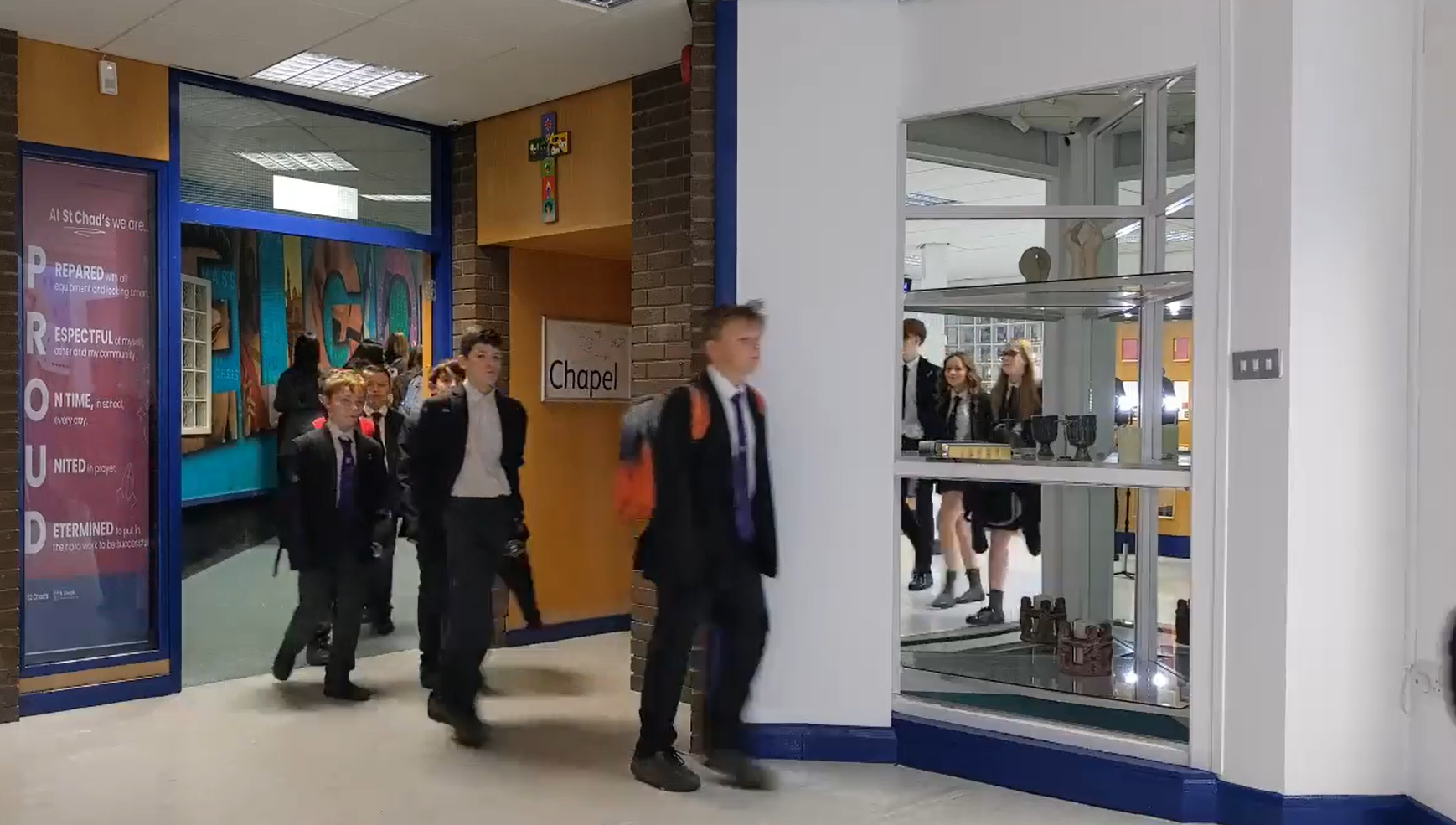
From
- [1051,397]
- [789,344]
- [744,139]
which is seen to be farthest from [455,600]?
[1051,397]

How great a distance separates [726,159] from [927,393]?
1.15 m

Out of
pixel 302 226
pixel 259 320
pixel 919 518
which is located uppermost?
pixel 302 226

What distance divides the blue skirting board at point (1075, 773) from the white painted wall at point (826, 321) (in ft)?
0.27

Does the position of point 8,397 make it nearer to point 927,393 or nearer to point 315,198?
point 315,198

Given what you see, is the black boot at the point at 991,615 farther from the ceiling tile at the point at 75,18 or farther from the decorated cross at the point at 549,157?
the ceiling tile at the point at 75,18

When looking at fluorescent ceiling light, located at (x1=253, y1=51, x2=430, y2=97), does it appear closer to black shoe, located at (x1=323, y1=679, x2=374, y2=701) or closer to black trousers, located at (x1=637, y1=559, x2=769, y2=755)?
black shoe, located at (x1=323, y1=679, x2=374, y2=701)

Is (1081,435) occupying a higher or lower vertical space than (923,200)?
lower

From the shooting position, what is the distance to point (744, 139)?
14.4ft

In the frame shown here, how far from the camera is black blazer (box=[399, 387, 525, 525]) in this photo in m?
4.64

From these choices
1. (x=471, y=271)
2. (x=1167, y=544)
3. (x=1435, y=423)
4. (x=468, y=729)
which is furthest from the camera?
(x=471, y=271)

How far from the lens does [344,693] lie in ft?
17.5

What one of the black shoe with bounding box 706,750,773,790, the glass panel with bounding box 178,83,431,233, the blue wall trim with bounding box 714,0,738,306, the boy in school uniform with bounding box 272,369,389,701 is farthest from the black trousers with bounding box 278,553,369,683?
the blue wall trim with bounding box 714,0,738,306

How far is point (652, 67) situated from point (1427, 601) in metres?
3.91

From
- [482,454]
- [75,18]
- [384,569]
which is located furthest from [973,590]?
[75,18]
